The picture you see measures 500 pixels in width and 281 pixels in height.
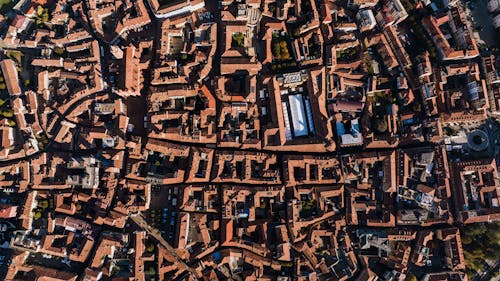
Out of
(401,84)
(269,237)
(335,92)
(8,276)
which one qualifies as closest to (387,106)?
(401,84)

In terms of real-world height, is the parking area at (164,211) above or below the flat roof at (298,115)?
below

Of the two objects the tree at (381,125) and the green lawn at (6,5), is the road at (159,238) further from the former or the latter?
the green lawn at (6,5)

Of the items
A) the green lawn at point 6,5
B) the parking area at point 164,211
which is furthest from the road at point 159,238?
the green lawn at point 6,5

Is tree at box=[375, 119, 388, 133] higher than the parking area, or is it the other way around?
tree at box=[375, 119, 388, 133]

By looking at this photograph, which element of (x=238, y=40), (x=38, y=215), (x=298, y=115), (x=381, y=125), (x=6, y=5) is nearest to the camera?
(x=38, y=215)

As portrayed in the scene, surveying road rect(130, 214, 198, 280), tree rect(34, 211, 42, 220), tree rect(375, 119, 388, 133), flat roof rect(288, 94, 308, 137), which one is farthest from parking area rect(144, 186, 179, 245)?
tree rect(375, 119, 388, 133)

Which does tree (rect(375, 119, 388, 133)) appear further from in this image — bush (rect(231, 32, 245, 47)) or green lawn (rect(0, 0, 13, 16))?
green lawn (rect(0, 0, 13, 16))

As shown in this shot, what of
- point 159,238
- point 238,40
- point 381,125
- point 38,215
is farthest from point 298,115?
point 38,215

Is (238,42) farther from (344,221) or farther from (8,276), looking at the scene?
(8,276)

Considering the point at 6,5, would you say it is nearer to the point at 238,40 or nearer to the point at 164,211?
the point at 238,40
